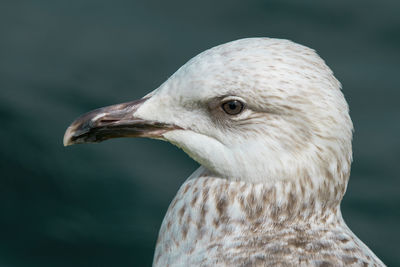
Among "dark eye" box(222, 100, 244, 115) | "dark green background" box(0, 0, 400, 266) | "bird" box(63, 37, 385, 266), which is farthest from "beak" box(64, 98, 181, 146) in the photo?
"dark green background" box(0, 0, 400, 266)

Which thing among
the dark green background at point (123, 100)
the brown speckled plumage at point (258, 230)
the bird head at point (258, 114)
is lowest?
the brown speckled plumage at point (258, 230)

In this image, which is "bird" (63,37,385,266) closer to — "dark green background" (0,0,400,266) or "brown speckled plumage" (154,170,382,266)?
"brown speckled plumage" (154,170,382,266)

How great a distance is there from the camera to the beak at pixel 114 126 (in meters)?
3.79

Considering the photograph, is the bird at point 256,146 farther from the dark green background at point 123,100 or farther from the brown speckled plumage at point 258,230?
the dark green background at point 123,100

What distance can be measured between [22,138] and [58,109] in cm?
39

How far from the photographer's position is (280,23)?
285 inches

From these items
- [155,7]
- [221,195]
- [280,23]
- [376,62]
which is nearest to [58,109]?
[155,7]

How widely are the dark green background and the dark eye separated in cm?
265

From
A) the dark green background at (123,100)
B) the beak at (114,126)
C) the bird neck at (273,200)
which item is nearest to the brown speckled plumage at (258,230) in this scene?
the bird neck at (273,200)

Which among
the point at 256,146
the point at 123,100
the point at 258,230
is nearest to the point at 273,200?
the point at 258,230

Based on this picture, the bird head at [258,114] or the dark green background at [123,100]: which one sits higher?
the dark green background at [123,100]

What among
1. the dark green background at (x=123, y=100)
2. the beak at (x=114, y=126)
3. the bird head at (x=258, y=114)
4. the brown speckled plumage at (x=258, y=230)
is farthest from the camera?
the dark green background at (x=123, y=100)

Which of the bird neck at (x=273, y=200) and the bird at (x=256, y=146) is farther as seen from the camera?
the bird neck at (x=273, y=200)

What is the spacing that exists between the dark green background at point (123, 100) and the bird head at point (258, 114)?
2472mm
